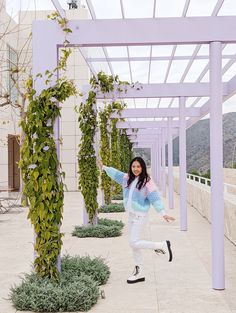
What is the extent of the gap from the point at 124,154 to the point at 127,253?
12822 millimetres

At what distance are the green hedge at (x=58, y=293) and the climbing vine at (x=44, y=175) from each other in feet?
0.57

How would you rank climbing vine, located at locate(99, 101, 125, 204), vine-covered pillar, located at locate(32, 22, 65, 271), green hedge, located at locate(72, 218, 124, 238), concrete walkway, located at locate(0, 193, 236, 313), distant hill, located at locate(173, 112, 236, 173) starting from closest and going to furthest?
concrete walkway, located at locate(0, 193, 236, 313), vine-covered pillar, located at locate(32, 22, 65, 271), green hedge, located at locate(72, 218, 124, 238), climbing vine, located at locate(99, 101, 125, 204), distant hill, located at locate(173, 112, 236, 173)

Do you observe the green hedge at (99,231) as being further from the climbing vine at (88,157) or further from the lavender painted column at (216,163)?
the lavender painted column at (216,163)

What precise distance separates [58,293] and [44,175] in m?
1.18

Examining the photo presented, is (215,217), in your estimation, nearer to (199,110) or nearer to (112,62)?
(112,62)

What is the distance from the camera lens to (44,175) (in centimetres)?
509

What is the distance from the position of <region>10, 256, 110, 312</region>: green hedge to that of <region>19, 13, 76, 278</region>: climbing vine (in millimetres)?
174

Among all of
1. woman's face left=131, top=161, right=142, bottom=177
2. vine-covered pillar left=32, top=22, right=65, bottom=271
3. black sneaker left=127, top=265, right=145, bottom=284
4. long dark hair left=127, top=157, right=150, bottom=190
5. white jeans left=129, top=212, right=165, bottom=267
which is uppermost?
vine-covered pillar left=32, top=22, right=65, bottom=271

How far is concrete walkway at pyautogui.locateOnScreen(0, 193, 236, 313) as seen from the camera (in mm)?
4820

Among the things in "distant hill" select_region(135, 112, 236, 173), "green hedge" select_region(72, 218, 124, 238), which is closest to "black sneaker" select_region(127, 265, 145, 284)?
"green hedge" select_region(72, 218, 124, 238)

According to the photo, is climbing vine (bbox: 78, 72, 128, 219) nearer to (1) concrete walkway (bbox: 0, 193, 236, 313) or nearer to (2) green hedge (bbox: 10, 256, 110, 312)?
(1) concrete walkway (bbox: 0, 193, 236, 313)

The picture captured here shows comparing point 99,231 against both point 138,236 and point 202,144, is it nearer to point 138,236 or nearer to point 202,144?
point 138,236

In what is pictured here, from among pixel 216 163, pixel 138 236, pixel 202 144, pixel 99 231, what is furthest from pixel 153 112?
pixel 202 144

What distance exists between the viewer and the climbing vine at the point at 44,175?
510 centimetres
